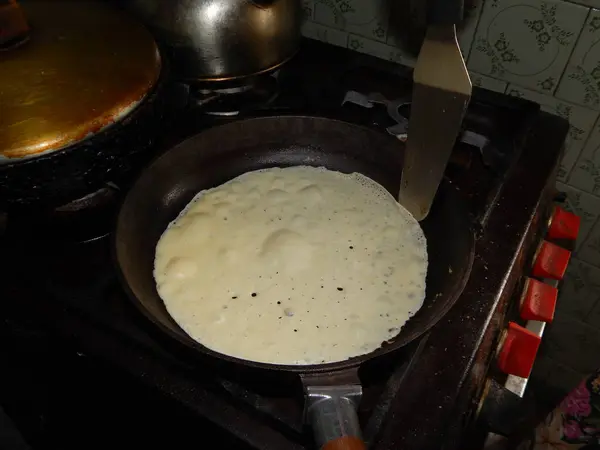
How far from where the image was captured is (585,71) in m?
1.01

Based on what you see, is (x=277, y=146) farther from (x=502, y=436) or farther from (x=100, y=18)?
(x=502, y=436)

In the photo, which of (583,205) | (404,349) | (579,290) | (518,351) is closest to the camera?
(404,349)

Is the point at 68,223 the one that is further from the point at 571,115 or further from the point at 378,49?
the point at 571,115

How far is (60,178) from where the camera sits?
72 cm

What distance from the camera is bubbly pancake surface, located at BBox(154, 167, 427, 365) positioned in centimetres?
74

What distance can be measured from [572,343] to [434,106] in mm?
994

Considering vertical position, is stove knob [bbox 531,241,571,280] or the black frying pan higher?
the black frying pan

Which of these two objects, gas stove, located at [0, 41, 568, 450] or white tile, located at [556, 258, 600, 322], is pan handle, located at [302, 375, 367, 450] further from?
white tile, located at [556, 258, 600, 322]

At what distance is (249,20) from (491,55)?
496 mm

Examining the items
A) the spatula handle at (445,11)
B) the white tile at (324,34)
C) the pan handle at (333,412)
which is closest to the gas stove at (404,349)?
the pan handle at (333,412)

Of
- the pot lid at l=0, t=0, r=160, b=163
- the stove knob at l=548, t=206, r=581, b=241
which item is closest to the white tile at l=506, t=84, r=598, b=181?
the stove knob at l=548, t=206, r=581, b=241

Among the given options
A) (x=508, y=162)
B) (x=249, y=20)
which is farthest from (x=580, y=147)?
(x=249, y=20)

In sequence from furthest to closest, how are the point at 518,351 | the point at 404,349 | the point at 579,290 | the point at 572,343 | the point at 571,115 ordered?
the point at 572,343 < the point at 579,290 < the point at 571,115 < the point at 518,351 < the point at 404,349

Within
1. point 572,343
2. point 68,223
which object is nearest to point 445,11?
point 68,223
